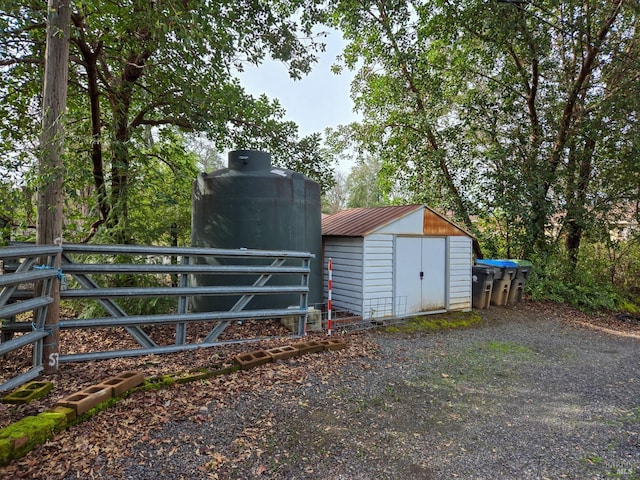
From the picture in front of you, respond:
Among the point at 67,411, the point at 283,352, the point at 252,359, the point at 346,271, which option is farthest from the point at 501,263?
the point at 67,411

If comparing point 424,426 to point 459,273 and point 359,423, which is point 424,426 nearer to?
point 359,423

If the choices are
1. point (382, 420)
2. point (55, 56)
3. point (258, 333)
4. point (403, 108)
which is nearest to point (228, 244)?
point (258, 333)

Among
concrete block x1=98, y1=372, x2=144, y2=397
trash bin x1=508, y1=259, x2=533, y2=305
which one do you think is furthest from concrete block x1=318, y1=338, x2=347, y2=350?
trash bin x1=508, y1=259, x2=533, y2=305

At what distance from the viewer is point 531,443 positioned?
290 cm

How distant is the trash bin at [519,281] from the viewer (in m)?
9.86

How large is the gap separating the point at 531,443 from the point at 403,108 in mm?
11474

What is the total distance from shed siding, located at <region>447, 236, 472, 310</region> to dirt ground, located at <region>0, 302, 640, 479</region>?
3293 mm

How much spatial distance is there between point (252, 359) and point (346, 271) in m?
3.77

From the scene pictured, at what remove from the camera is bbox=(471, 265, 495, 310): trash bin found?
906cm

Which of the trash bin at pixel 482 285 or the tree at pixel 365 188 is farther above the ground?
the tree at pixel 365 188

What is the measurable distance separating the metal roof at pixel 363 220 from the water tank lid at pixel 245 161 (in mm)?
2159

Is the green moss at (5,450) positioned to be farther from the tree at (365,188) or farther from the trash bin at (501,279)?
the tree at (365,188)

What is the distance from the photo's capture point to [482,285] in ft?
29.7

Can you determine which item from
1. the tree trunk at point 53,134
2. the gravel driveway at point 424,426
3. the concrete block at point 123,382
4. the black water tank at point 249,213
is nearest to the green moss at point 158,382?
the concrete block at point 123,382
